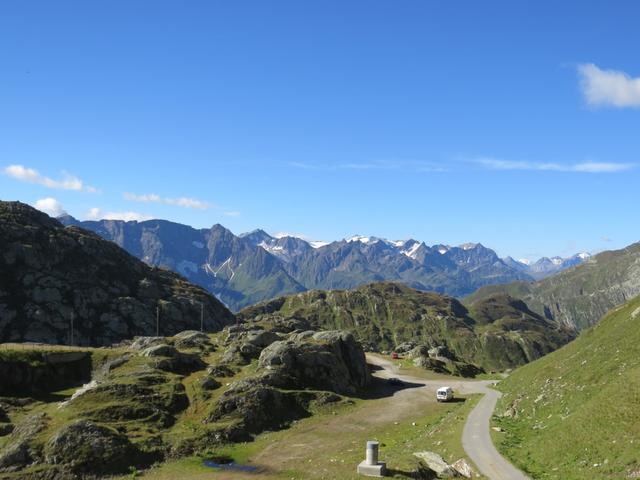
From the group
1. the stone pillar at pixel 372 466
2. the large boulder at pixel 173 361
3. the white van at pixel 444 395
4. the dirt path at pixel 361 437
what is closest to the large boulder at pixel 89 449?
the dirt path at pixel 361 437

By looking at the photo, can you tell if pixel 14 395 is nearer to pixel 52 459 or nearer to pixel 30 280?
pixel 52 459

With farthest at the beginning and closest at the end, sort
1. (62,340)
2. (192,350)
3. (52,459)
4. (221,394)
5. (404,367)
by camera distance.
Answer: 1. (62,340)
2. (404,367)
3. (192,350)
4. (221,394)
5. (52,459)

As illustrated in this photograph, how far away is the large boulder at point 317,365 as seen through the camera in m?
86.8

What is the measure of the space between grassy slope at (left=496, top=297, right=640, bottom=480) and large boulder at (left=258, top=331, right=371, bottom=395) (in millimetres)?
31432

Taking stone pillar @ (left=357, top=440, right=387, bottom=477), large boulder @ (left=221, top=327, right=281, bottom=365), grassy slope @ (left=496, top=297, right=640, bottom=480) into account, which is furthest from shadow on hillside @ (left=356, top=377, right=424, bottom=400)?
stone pillar @ (left=357, top=440, right=387, bottom=477)

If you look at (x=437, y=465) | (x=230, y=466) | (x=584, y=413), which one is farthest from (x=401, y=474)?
(x=230, y=466)

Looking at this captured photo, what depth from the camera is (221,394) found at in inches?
2990

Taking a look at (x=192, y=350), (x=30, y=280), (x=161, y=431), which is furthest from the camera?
(x=30, y=280)

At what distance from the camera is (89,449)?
5666 centimetres

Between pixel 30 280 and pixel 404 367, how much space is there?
146057mm

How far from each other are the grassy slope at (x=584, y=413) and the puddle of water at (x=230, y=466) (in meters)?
25.6

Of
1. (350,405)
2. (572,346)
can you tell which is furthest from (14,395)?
(572,346)

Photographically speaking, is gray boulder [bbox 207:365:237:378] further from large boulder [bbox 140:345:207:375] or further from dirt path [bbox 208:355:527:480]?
dirt path [bbox 208:355:527:480]

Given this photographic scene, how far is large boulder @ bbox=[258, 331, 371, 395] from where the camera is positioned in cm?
8675
